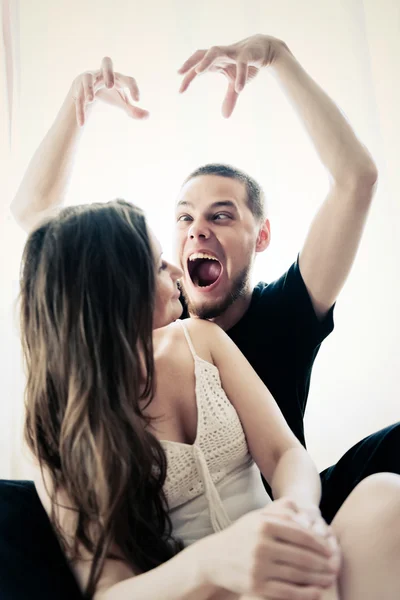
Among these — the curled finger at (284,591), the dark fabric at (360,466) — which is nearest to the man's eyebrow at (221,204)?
the dark fabric at (360,466)

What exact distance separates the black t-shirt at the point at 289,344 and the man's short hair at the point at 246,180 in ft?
0.57

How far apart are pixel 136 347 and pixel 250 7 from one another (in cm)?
105

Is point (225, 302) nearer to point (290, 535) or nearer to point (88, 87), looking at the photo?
point (88, 87)

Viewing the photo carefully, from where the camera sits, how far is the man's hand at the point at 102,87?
1058mm

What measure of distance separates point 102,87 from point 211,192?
11.7 inches

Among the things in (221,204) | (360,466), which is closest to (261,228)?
(221,204)

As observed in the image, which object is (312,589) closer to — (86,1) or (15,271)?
(15,271)

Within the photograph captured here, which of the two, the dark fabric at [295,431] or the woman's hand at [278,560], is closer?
the woman's hand at [278,560]

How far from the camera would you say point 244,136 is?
1447 millimetres

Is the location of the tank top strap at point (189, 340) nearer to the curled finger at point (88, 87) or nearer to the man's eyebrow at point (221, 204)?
the man's eyebrow at point (221, 204)

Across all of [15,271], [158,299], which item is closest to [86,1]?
[15,271]

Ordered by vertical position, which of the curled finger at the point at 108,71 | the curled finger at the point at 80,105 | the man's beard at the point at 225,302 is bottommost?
the man's beard at the point at 225,302

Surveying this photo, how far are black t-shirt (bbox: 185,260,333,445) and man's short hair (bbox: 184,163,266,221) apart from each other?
0.57 feet

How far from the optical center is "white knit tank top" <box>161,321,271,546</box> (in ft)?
2.73
